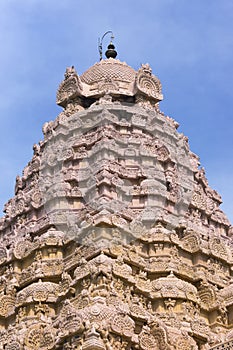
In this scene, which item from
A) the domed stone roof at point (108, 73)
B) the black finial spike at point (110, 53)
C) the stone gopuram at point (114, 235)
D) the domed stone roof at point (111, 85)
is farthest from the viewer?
the black finial spike at point (110, 53)

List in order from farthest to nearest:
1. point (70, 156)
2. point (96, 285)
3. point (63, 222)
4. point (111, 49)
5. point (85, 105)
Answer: point (111, 49)
point (85, 105)
point (70, 156)
point (63, 222)
point (96, 285)

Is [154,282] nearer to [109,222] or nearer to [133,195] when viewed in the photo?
[109,222]

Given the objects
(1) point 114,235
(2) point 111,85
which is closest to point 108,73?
(2) point 111,85

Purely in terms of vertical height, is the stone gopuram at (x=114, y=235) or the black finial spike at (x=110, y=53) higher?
the black finial spike at (x=110, y=53)

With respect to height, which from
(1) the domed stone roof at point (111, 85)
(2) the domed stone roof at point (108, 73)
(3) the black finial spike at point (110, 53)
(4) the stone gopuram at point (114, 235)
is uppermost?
(3) the black finial spike at point (110, 53)

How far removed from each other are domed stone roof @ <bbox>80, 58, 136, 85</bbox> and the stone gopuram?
0.09 meters

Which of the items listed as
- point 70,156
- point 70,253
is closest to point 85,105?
point 70,156

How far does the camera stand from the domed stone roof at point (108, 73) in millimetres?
46188

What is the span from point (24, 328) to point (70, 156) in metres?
11.3

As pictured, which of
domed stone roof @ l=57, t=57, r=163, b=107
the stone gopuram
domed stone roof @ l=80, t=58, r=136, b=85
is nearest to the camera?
the stone gopuram

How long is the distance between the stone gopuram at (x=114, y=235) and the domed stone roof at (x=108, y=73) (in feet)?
0.30

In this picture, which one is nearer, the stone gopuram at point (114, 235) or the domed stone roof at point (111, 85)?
the stone gopuram at point (114, 235)

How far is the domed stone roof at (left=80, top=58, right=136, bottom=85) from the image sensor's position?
4619 centimetres

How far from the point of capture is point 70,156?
4075cm
